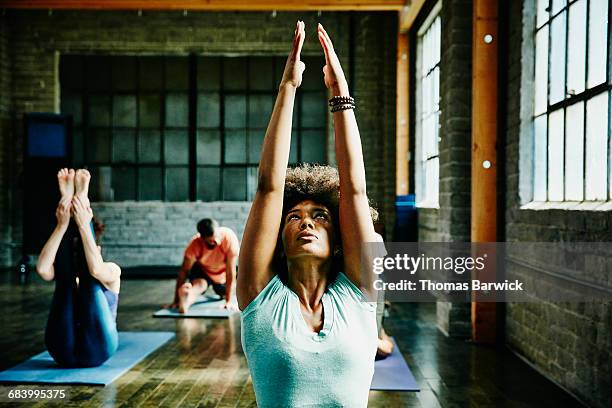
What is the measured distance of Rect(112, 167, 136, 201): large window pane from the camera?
8828 mm

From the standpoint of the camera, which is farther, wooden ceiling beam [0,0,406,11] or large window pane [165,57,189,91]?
large window pane [165,57,189,91]

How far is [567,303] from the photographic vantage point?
10.4ft

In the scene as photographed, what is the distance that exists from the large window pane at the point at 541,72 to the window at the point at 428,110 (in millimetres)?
1923

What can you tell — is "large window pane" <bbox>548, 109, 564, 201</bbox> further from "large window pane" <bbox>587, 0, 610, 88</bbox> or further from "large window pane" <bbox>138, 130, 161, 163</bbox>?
"large window pane" <bbox>138, 130, 161, 163</bbox>

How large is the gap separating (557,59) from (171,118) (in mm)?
6389

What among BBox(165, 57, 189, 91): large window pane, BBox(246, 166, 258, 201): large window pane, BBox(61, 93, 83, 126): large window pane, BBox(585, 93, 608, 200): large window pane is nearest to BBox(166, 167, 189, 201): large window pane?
BBox(246, 166, 258, 201): large window pane

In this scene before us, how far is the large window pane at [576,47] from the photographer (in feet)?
10.3

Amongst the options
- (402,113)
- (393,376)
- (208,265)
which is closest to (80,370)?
(393,376)

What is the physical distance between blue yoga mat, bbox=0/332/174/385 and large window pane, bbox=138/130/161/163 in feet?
16.3

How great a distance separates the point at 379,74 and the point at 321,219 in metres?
7.59

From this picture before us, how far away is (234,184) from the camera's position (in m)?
8.87

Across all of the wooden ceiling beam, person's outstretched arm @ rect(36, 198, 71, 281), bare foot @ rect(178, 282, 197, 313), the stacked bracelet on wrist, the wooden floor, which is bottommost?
the wooden floor

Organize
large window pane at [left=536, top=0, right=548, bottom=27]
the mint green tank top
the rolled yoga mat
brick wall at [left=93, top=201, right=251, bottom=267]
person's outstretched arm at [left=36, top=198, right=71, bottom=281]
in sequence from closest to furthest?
the mint green tank top → person's outstretched arm at [left=36, top=198, right=71, bottom=281] → large window pane at [left=536, top=0, right=548, bottom=27] → the rolled yoga mat → brick wall at [left=93, top=201, right=251, bottom=267]

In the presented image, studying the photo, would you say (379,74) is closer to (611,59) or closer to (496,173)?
(496,173)
